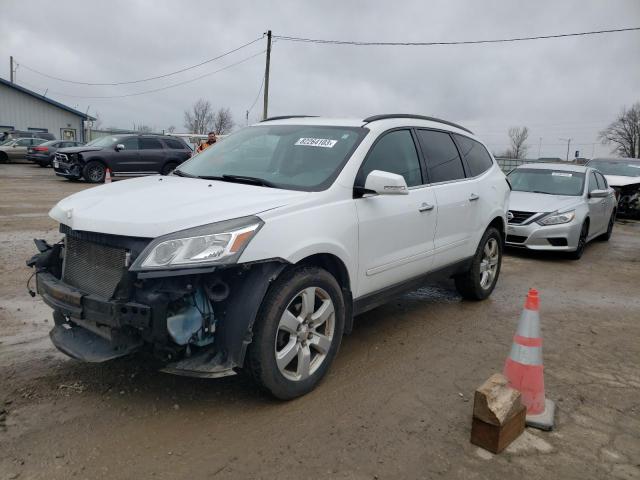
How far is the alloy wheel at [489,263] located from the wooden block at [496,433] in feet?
9.19

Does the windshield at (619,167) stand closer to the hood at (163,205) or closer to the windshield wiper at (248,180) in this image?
the windshield wiper at (248,180)

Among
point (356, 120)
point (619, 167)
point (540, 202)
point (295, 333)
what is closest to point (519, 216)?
point (540, 202)

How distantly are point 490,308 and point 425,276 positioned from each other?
1358 millimetres

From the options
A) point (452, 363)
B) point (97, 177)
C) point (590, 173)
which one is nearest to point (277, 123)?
point (452, 363)

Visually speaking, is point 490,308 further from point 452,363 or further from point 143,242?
point 143,242

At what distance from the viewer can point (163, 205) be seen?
3055 millimetres

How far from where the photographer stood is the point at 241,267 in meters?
2.82

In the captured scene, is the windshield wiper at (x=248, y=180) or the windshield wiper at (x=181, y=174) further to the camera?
the windshield wiper at (x=181, y=174)

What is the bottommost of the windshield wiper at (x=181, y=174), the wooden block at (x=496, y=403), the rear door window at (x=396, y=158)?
the wooden block at (x=496, y=403)

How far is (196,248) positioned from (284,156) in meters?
1.43

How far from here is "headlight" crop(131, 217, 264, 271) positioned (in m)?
2.68

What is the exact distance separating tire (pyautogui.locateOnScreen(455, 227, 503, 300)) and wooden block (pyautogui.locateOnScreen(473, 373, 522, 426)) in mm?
2563

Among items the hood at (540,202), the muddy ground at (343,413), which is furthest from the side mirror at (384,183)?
the hood at (540,202)

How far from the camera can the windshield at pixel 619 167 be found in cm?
1486
